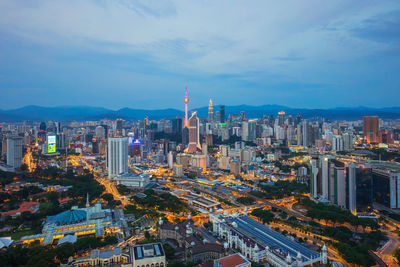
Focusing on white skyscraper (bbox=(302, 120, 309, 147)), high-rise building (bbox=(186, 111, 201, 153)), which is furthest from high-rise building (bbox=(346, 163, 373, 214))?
white skyscraper (bbox=(302, 120, 309, 147))

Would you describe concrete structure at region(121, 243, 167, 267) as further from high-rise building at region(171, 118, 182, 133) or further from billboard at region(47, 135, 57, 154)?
high-rise building at region(171, 118, 182, 133)

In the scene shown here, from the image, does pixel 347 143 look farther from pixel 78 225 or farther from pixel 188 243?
pixel 78 225

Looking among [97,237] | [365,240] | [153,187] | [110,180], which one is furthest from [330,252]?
[110,180]

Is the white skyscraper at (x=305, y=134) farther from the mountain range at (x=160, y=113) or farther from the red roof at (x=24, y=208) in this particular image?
the mountain range at (x=160, y=113)

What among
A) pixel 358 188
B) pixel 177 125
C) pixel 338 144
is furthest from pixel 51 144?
pixel 338 144

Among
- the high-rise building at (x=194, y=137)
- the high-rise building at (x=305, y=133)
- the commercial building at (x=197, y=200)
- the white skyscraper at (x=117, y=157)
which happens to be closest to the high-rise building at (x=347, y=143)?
the high-rise building at (x=305, y=133)

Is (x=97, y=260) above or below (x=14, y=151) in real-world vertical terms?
below
